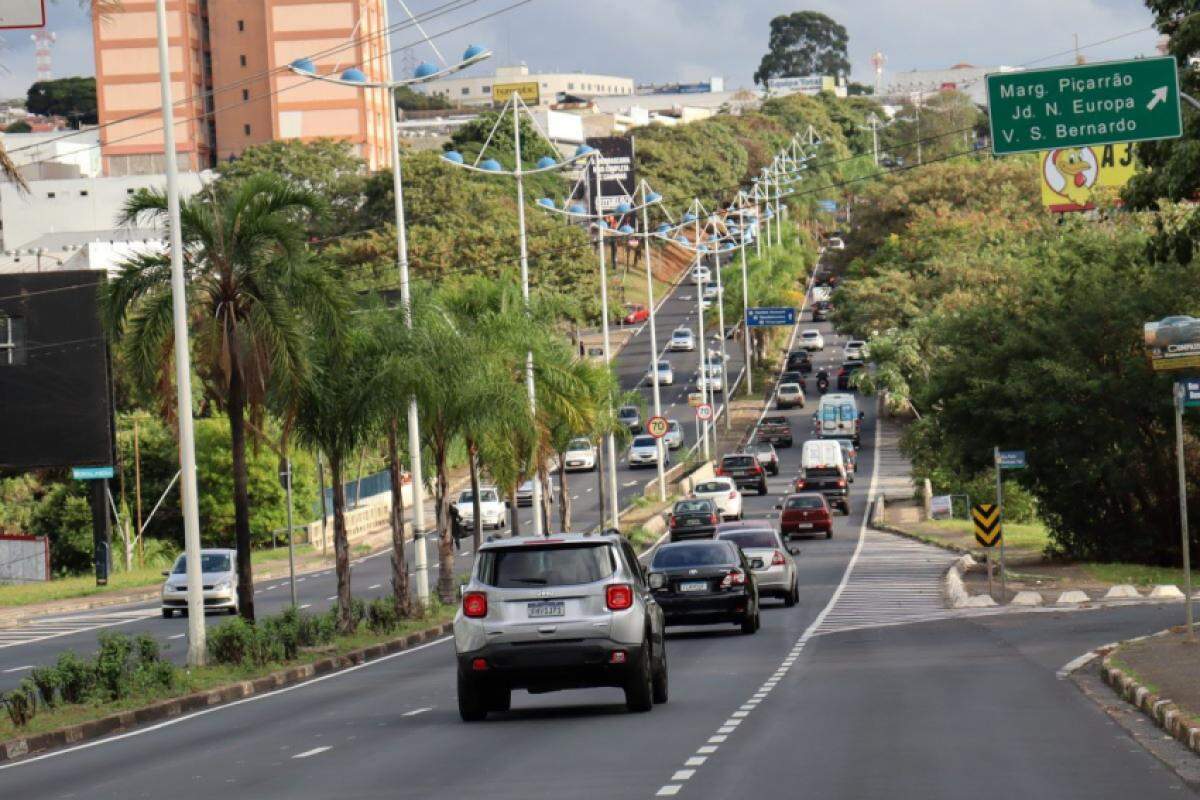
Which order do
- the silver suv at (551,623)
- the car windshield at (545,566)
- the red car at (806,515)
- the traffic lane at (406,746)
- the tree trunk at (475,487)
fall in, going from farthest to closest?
the red car at (806,515) → the tree trunk at (475,487) → the car windshield at (545,566) → the silver suv at (551,623) → the traffic lane at (406,746)

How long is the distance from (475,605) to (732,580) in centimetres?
1243

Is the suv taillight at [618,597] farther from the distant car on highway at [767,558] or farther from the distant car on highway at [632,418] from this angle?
the distant car on highway at [632,418]

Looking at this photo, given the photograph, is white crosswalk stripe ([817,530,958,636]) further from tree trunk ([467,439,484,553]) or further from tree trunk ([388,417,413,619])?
tree trunk ([467,439,484,553])

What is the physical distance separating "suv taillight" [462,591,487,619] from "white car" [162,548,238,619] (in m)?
27.3

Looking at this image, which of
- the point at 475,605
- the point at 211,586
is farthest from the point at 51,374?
the point at 475,605

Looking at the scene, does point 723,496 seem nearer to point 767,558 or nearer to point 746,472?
point 746,472

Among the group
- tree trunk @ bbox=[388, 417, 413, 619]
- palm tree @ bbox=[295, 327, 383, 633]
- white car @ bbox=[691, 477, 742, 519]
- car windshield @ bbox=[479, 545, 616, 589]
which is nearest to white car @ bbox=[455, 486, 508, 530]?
white car @ bbox=[691, 477, 742, 519]

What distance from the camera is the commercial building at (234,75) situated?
138 m

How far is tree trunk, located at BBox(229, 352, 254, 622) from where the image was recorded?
92.2ft

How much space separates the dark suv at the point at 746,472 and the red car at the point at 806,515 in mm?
16633

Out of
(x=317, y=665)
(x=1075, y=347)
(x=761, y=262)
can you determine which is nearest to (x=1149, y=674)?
(x=317, y=665)

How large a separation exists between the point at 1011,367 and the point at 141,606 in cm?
2336

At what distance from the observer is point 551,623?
1848cm

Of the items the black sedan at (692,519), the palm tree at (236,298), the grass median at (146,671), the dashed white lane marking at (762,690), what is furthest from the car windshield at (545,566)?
the black sedan at (692,519)
